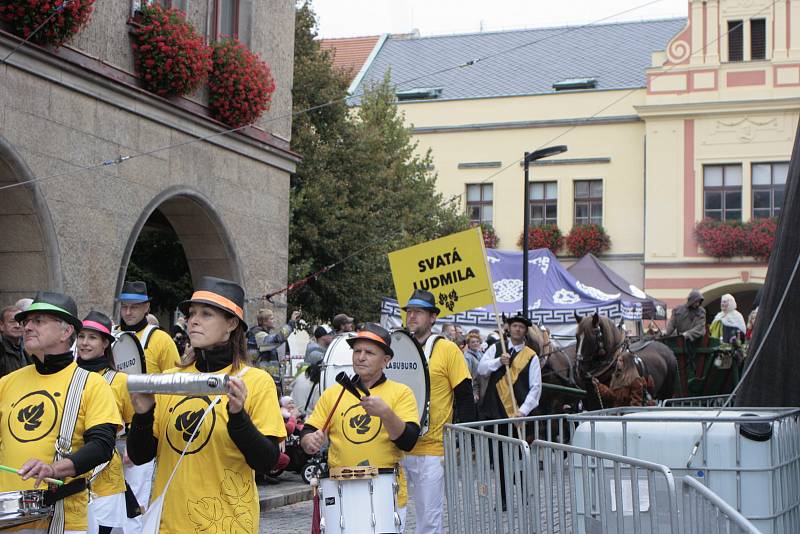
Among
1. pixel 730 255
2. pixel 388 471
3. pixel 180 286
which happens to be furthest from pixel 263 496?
pixel 730 255

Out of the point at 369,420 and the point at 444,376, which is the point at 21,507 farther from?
the point at 444,376

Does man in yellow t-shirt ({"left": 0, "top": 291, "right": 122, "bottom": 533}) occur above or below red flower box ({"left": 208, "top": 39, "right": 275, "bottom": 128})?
below

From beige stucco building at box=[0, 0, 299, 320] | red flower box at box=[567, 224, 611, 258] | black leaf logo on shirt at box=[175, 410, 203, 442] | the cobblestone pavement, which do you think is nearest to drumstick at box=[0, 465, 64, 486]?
black leaf logo on shirt at box=[175, 410, 203, 442]

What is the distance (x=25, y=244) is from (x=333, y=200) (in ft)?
42.4

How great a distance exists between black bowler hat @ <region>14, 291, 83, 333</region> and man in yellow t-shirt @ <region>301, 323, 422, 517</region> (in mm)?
1545

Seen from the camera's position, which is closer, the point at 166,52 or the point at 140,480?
the point at 140,480

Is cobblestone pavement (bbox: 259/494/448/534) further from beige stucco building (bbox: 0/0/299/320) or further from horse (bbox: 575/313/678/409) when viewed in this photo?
horse (bbox: 575/313/678/409)

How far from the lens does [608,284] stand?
28062 millimetres

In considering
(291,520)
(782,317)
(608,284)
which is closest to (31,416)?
(782,317)

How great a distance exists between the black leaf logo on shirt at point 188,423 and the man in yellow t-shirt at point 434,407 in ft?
11.1

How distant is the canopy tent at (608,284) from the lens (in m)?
27.8

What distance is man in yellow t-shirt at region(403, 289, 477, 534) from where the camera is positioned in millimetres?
8047

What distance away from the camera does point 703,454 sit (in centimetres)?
655

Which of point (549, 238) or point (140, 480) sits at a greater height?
point (549, 238)
